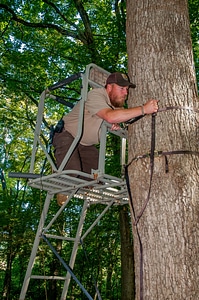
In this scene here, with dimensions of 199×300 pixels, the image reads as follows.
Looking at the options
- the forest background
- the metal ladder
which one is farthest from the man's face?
the forest background

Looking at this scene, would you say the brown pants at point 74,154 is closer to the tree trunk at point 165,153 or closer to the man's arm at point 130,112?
the man's arm at point 130,112

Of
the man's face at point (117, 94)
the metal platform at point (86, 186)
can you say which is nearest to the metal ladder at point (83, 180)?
the metal platform at point (86, 186)

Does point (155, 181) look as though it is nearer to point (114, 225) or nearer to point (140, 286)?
point (140, 286)

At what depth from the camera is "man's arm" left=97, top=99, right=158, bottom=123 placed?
250cm

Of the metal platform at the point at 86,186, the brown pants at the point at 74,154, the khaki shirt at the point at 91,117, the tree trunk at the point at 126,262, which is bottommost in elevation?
the tree trunk at the point at 126,262

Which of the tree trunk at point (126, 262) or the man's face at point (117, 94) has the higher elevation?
the man's face at point (117, 94)

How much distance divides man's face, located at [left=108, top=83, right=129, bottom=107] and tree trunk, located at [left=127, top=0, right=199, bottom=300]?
47 centimetres

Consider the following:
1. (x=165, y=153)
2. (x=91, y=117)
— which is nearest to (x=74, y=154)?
(x=91, y=117)

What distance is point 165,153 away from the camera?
93.6 inches

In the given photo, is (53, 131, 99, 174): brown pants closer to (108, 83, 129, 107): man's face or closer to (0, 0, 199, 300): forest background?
(108, 83, 129, 107): man's face

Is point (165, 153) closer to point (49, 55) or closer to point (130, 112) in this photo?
point (130, 112)

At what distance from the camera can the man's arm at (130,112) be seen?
2496mm

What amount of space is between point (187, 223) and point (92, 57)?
8125 millimetres

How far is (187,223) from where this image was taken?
2164mm
